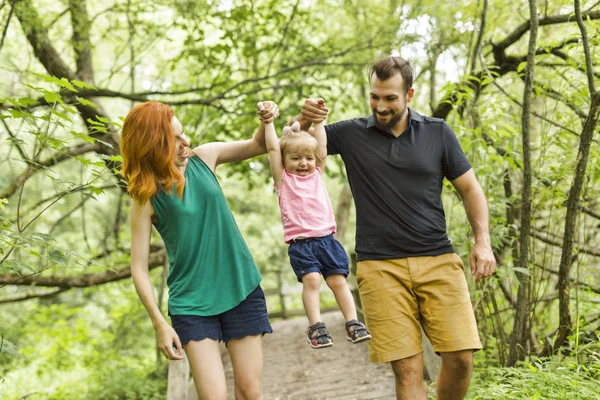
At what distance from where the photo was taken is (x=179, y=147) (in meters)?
3.15

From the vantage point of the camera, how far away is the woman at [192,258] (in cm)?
302

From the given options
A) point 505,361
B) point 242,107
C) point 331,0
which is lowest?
point 505,361

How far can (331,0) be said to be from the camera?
42.7ft

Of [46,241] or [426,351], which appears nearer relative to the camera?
[46,241]

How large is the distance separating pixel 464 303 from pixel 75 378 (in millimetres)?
8548

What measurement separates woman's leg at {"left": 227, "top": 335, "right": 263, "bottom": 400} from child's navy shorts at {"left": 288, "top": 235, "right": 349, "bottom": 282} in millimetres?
619

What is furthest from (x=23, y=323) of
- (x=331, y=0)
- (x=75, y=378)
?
(x=331, y=0)

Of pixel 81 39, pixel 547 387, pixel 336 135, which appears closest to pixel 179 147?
pixel 336 135

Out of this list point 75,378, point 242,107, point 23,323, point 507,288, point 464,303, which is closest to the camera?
point 464,303

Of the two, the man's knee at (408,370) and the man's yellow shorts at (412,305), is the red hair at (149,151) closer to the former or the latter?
the man's yellow shorts at (412,305)

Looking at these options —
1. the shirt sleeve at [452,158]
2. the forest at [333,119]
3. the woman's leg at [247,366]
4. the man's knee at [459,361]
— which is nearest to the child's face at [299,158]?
the shirt sleeve at [452,158]

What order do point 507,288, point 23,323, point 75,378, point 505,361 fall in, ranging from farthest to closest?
point 23,323, point 75,378, point 507,288, point 505,361

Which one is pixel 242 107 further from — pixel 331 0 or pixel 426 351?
pixel 331 0

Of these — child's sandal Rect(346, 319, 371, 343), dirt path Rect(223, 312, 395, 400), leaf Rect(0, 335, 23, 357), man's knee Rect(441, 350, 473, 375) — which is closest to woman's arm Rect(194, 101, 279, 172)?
child's sandal Rect(346, 319, 371, 343)
